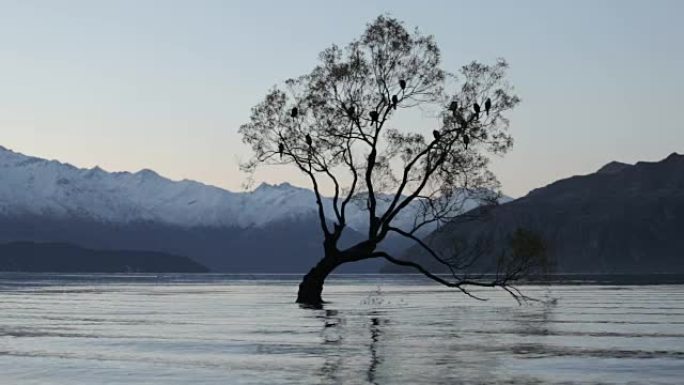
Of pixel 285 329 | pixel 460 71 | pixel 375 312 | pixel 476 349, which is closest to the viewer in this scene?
pixel 476 349

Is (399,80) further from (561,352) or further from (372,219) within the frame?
(561,352)

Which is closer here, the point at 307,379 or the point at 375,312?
the point at 307,379

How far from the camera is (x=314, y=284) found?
72.8 meters

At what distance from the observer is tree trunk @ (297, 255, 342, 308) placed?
231ft

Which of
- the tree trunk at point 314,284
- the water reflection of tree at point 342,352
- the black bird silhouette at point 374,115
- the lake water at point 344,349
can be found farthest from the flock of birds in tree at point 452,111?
the water reflection of tree at point 342,352

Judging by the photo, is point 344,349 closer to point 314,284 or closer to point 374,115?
point 374,115

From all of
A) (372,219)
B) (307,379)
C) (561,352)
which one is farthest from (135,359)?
(372,219)

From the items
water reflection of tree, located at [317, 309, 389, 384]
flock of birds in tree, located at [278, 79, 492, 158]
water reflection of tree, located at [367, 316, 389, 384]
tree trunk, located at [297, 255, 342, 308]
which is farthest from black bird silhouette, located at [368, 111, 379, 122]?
water reflection of tree, located at [317, 309, 389, 384]

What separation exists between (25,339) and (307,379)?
17962 mm

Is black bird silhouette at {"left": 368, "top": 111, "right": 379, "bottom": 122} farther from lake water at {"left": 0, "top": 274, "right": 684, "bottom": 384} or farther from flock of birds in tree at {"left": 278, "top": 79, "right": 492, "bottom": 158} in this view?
lake water at {"left": 0, "top": 274, "right": 684, "bottom": 384}

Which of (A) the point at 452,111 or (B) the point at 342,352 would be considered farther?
(A) the point at 452,111

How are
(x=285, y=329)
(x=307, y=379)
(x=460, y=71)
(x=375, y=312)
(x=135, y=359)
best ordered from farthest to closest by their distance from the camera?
(x=460, y=71) < (x=375, y=312) < (x=285, y=329) < (x=135, y=359) < (x=307, y=379)

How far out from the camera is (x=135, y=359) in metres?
32.3

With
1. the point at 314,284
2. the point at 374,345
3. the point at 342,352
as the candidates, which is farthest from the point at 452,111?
the point at 342,352
